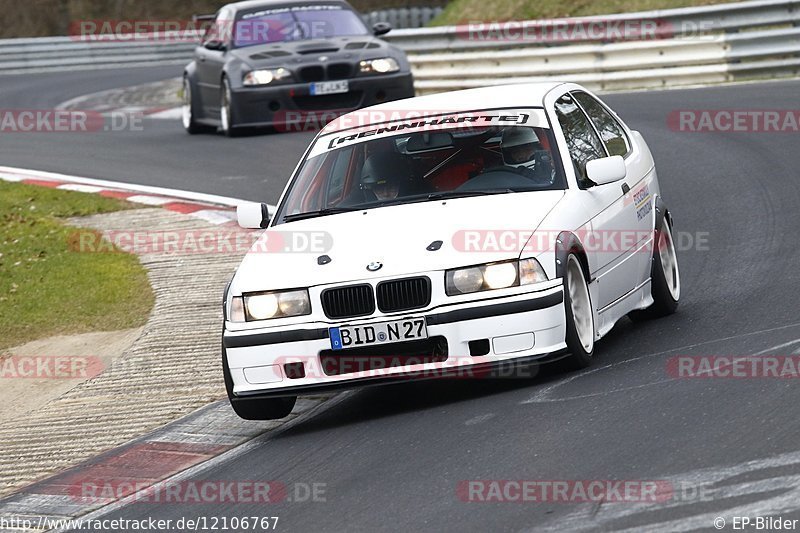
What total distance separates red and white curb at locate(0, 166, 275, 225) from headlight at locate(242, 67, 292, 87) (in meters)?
2.87

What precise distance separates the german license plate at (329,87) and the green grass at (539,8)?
8.63 meters

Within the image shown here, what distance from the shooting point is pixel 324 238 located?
766 cm

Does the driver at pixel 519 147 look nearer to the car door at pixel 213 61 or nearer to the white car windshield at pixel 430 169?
the white car windshield at pixel 430 169

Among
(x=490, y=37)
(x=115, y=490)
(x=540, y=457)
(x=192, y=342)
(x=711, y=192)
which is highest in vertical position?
(x=540, y=457)

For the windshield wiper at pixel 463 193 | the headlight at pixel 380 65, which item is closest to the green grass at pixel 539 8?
the headlight at pixel 380 65

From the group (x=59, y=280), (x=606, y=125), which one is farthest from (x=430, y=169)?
(x=59, y=280)

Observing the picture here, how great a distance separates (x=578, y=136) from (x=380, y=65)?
33.3 ft

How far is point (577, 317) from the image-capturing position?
7551 mm

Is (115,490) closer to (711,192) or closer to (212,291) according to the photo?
(212,291)

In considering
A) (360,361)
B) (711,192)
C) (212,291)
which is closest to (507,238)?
(360,361)

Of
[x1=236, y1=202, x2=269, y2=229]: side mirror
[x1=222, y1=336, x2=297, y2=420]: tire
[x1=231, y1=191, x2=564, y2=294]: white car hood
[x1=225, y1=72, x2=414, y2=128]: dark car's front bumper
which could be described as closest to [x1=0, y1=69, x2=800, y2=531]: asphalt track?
[x1=222, y1=336, x2=297, y2=420]: tire

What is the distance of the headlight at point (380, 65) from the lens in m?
18.5

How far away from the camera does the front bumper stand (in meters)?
7.06

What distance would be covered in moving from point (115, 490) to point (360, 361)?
1.24 m
